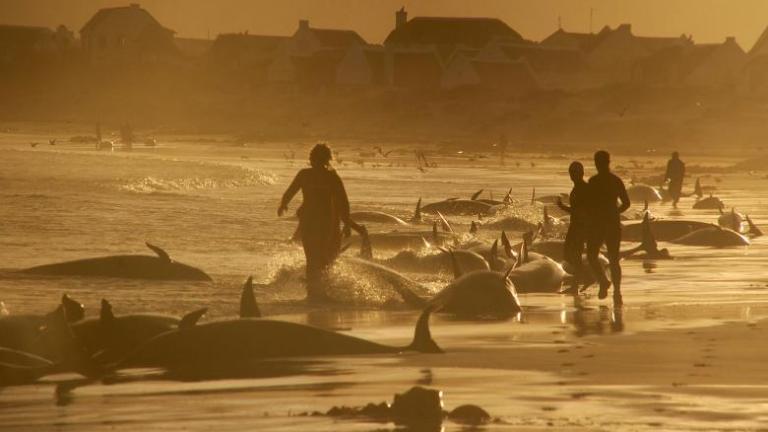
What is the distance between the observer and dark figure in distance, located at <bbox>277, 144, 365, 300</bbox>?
1752 centimetres

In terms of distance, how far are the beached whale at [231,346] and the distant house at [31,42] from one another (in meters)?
144

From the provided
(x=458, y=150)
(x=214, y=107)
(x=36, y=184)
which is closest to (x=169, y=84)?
(x=214, y=107)

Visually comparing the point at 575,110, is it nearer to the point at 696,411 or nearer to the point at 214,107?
the point at 214,107

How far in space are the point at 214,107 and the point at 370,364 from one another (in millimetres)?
111205

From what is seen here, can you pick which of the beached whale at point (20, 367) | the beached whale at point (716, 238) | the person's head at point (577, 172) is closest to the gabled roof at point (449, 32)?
the beached whale at point (716, 238)

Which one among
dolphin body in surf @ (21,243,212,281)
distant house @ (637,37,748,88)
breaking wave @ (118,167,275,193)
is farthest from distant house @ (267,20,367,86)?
dolphin body in surf @ (21,243,212,281)

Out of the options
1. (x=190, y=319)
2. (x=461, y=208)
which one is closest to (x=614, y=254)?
(x=190, y=319)

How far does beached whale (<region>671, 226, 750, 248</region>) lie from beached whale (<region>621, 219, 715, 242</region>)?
2.68 feet

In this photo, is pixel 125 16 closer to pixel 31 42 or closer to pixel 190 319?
pixel 31 42

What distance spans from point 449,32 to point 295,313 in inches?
4325

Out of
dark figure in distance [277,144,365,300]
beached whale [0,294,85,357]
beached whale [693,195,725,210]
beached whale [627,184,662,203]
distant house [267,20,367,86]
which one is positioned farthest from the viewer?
distant house [267,20,367,86]

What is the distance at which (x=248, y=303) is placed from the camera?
13.2 m

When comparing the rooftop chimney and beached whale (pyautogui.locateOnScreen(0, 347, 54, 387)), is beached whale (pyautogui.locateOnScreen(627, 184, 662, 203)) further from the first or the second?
the rooftop chimney

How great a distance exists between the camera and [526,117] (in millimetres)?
96562
